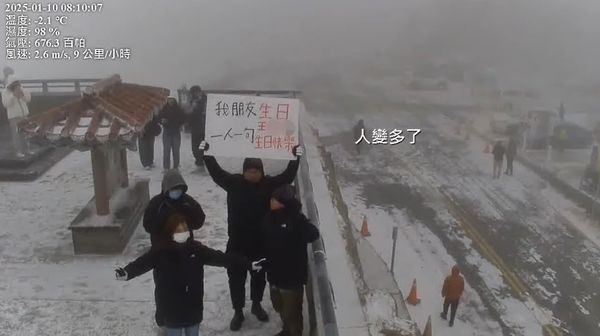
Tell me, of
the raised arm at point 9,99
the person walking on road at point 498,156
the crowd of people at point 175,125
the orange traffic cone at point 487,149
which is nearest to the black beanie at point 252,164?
the crowd of people at point 175,125

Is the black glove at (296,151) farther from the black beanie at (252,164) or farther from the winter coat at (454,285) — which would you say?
the winter coat at (454,285)

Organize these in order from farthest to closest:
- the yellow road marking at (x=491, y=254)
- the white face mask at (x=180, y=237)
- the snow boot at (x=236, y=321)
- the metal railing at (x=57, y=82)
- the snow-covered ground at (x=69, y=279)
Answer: the metal railing at (x=57, y=82) → the yellow road marking at (x=491, y=254) → the snow-covered ground at (x=69, y=279) → the snow boot at (x=236, y=321) → the white face mask at (x=180, y=237)

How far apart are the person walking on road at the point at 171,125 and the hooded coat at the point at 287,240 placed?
17.3 feet

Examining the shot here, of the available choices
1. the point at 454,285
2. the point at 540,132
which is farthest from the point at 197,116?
the point at 540,132

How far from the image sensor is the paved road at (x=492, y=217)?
13477 millimetres

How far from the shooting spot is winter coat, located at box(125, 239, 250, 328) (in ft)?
12.8

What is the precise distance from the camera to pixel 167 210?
12.8 feet

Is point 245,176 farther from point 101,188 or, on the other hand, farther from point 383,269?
point 383,269

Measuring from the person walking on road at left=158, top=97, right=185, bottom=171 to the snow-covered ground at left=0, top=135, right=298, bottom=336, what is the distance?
859mm

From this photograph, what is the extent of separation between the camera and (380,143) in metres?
26.0

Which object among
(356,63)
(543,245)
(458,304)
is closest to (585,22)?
(356,63)

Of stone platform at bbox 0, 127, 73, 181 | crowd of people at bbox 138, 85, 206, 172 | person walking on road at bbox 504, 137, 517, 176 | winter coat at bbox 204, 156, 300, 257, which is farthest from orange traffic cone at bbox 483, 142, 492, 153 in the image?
winter coat at bbox 204, 156, 300, 257

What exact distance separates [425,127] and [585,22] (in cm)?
5015

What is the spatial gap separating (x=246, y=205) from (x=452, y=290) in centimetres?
790
